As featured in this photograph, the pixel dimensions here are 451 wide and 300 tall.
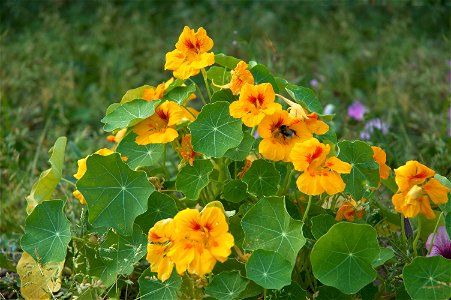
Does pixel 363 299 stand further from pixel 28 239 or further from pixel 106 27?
pixel 106 27

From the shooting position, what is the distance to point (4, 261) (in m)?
2.28

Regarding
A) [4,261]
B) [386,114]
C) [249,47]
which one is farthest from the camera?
[386,114]

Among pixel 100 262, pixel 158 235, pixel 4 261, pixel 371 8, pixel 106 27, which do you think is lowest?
pixel 371 8

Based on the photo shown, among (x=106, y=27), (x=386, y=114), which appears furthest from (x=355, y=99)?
(x=106, y=27)

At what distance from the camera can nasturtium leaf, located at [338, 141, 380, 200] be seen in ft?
5.87

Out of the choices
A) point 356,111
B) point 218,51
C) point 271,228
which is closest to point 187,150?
point 271,228

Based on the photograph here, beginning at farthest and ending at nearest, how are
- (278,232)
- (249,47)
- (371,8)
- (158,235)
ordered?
1. (371,8)
2. (249,47)
3. (278,232)
4. (158,235)

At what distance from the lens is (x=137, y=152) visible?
75.0 inches

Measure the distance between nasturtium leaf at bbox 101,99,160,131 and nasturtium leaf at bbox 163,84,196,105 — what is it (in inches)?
3.1

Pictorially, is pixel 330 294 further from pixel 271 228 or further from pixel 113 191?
pixel 113 191

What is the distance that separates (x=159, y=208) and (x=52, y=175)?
308 mm

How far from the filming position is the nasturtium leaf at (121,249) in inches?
70.6

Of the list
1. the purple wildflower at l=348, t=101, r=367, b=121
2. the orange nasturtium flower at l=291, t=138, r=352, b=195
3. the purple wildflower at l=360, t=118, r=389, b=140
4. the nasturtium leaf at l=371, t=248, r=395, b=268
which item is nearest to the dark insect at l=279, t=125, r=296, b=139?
the orange nasturtium flower at l=291, t=138, r=352, b=195

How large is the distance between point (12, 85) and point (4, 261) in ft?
5.50
